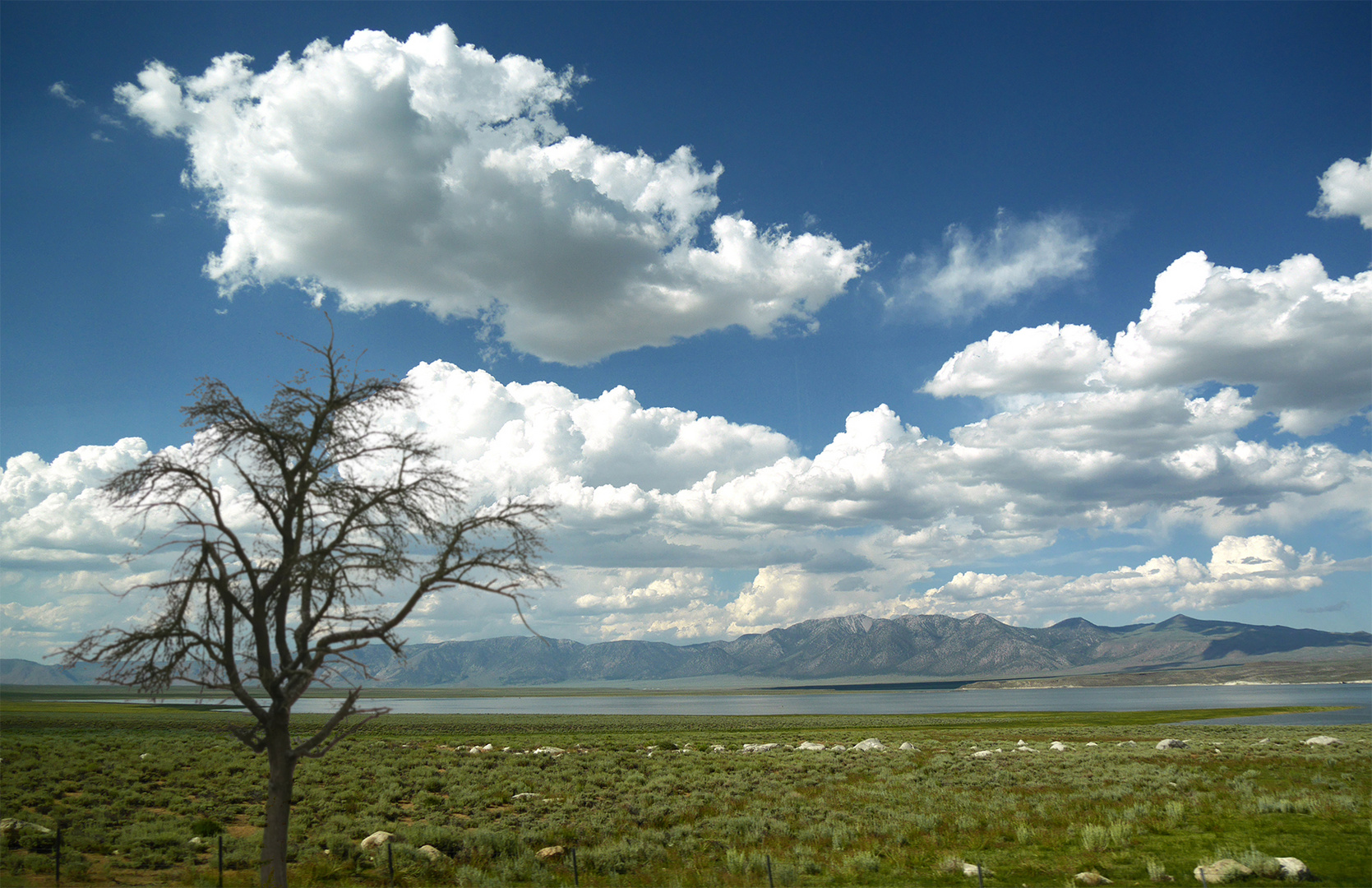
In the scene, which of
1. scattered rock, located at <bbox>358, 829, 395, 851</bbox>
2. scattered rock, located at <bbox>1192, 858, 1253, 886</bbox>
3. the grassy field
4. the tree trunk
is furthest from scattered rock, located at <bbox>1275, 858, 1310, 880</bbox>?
scattered rock, located at <bbox>358, 829, 395, 851</bbox>

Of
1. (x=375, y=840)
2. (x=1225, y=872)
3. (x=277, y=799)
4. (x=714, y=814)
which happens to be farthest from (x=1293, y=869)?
(x=375, y=840)

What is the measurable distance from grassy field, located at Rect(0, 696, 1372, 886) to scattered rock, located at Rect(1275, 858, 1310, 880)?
392 mm

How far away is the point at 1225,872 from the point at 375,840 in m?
21.5

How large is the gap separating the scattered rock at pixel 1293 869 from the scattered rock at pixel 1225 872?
63 cm

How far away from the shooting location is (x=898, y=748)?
47719 millimetres

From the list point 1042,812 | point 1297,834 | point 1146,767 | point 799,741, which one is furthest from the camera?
point 799,741

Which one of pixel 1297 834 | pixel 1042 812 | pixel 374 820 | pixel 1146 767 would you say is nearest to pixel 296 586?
pixel 374 820

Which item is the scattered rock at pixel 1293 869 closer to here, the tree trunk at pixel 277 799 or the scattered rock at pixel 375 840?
the tree trunk at pixel 277 799

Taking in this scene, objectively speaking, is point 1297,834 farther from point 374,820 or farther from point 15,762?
point 15,762

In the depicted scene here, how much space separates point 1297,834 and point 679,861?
16.1m

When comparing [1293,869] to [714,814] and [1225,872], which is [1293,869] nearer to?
[1225,872]

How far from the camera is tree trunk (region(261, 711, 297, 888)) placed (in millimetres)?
12125

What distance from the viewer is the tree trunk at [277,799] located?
477 inches

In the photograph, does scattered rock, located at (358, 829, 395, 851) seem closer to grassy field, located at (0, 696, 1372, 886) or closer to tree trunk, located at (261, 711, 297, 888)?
grassy field, located at (0, 696, 1372, 886)
